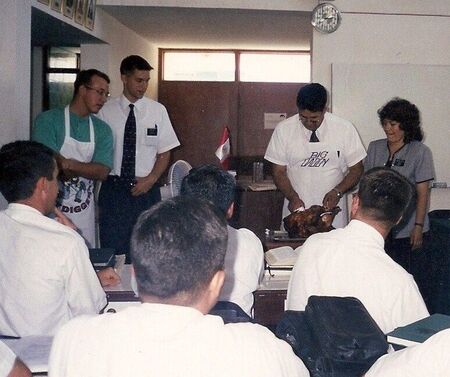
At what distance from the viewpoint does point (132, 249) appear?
126 cm

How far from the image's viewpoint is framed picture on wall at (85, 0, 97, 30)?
5070 millimetres

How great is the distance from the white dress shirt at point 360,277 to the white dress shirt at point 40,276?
0.74 meters

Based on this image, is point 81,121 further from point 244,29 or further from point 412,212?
point 244,29

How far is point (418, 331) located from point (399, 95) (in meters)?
3.91

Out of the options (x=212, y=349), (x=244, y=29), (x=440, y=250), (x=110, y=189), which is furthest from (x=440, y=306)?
(x=212, y=349)

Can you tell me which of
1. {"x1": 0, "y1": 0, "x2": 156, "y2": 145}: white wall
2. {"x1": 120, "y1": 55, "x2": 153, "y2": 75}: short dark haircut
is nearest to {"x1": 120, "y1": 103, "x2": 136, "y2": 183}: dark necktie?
{"x1": 120, "y1": 55, "x2": 153, "y2": 75}: short dark haircut

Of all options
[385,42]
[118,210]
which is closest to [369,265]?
[118,210]

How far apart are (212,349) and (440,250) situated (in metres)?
3.93

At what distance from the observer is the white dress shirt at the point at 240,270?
7.72 ft

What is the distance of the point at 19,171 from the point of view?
2.32 metres

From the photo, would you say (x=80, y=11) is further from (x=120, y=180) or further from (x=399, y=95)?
(x=399, y=95)

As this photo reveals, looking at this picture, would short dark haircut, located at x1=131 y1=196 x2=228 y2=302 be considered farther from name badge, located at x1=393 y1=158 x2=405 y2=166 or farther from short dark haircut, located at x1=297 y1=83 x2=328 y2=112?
name badge, located at x1=393 y1=158 x2=405 y2=166

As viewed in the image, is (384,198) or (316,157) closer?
(384,198)

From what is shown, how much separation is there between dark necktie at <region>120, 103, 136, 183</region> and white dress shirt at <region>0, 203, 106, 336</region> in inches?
81.8
